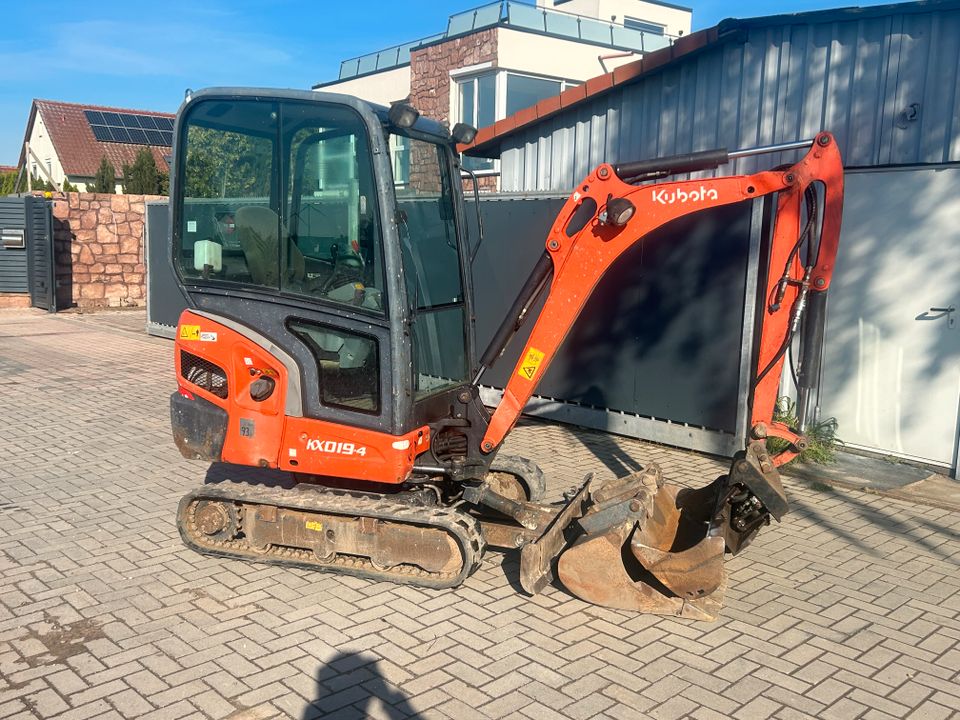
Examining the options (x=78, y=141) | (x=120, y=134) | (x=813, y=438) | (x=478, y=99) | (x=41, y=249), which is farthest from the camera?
(x=78, y=141)

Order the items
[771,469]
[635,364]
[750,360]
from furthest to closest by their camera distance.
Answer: [635,364], [750,360], [771,469]

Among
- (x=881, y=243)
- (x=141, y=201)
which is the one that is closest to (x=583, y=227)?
(x=881, y=243)

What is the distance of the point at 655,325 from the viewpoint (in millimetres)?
8586

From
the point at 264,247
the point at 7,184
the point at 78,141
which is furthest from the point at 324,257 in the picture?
the point at 78,141

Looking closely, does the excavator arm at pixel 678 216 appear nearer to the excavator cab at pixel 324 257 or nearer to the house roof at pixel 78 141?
the excavator cab at pixel 324 257

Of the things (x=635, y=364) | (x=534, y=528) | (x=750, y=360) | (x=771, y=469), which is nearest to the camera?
(x=771, y=469)

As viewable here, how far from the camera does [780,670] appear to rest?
4355 mm

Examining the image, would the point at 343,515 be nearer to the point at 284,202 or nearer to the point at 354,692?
the point at 354,692

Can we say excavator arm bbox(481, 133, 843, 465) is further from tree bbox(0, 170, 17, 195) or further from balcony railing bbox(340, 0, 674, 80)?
tree bbox(0, 170, 17, 195)

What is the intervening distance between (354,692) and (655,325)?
5346mm

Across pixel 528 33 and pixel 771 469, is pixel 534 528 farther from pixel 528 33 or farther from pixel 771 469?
pixel 528 33

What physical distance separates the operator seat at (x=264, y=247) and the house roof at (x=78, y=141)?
33676 mm

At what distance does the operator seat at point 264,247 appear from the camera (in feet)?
17.2

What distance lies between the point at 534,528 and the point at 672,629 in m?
1.10
